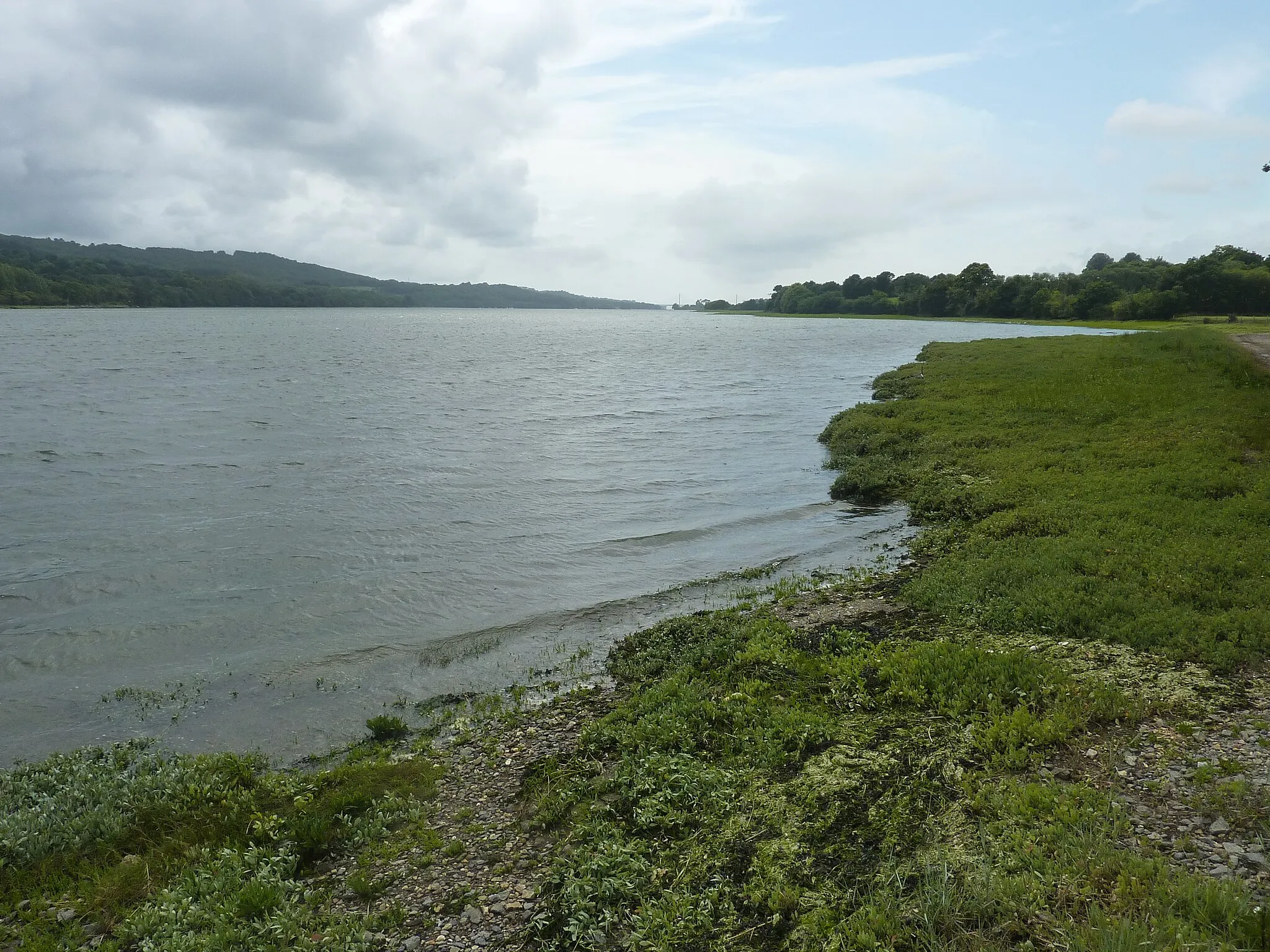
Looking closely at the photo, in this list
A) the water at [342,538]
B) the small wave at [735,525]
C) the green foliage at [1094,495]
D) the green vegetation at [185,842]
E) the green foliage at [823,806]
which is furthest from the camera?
the small wave at [735,525]

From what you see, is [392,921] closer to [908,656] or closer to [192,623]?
[908,656]

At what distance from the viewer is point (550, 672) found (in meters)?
14.7

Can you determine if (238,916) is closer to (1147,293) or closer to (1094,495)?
(1094,495)

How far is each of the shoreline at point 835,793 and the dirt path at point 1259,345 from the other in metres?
33.0

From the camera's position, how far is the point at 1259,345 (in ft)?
162

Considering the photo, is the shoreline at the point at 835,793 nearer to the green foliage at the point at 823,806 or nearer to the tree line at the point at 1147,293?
the green foliage at the point at 823,806

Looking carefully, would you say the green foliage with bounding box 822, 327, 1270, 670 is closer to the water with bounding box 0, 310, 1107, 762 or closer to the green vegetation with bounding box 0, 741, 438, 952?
the water with bounding box 0, 310, 1107, 762

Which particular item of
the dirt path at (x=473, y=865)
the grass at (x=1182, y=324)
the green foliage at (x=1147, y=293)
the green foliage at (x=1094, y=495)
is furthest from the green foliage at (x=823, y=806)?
the green foliage at (x=1147, y=293)

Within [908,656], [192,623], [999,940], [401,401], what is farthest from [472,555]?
[401,401]

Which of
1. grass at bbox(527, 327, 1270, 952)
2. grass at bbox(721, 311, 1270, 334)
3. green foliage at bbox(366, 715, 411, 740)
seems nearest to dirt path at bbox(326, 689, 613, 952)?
grass at bbox(527, 327, 1270, 952)

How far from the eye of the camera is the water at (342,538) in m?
14.5

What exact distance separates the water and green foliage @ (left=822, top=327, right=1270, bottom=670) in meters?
2.78

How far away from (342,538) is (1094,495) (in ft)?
73.6

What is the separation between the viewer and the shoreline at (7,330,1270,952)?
664 centimetres
